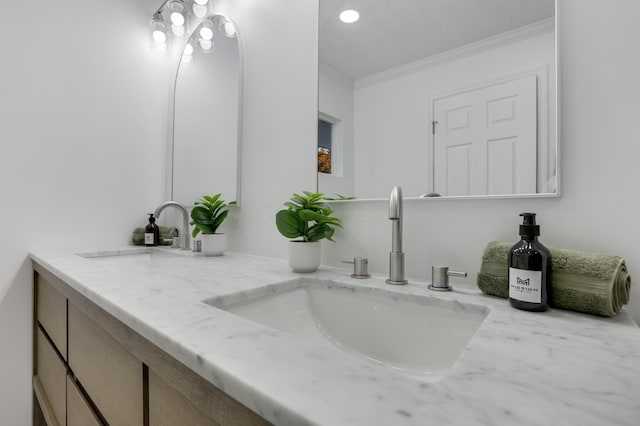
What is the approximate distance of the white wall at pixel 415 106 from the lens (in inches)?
27.3

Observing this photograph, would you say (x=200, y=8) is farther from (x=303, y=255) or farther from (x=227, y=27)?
(x=303, y=255)

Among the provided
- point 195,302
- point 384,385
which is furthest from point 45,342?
point 384,385

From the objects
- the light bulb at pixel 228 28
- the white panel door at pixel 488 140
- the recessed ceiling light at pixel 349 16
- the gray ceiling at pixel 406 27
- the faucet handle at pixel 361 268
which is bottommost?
the faucet handle at pixel 361 268

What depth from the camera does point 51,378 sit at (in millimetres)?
1112

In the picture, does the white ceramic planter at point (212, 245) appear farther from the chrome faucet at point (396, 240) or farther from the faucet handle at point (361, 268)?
the chrome faucet at point (396, 240)

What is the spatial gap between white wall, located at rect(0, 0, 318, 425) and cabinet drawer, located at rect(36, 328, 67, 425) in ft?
0.57

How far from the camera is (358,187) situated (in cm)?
98

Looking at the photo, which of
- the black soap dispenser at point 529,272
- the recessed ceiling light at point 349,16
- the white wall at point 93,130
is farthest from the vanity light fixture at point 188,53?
the black soap dispenser at point 529,272

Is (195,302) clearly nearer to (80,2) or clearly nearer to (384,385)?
(384,385)

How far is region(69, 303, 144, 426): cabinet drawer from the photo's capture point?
538 mm

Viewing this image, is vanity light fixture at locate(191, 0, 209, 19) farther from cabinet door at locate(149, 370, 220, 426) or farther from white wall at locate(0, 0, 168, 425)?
cabinet door at locate(149, 370, 220, 426)

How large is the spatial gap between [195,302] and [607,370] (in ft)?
1.97

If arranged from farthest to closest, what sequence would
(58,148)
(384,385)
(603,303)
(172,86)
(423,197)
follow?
(172,86) < (58,148) < (423,197) < (603,303) < (384,385)

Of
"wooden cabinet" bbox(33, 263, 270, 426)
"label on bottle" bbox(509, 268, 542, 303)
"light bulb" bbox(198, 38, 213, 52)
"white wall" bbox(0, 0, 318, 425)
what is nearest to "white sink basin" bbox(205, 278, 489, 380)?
"label on bottle" bbox(509, 268, 542, 303)
